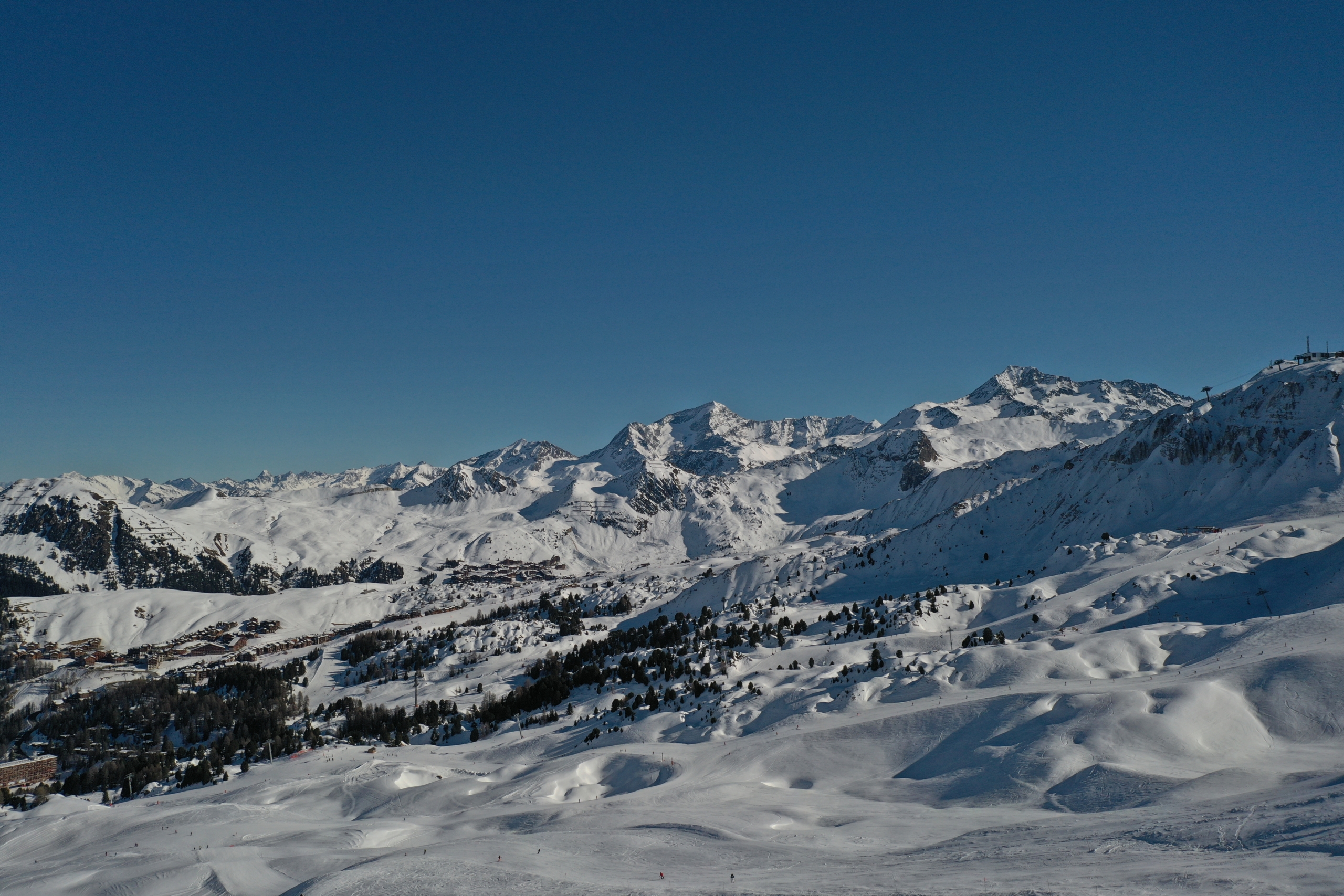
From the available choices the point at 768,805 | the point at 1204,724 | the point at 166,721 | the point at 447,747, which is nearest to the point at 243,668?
the point at 166,721

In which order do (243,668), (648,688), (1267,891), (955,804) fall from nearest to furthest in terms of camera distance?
(1267,891)
(955,804)
(648,688)
(243,668)

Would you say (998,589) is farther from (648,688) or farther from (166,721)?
(166,721)

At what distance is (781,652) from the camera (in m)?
136

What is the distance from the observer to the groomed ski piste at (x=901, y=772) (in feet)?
115

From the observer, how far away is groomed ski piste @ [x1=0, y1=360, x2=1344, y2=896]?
35.1 metres

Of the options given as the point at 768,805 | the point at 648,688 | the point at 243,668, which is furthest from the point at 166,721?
the point at 768,805

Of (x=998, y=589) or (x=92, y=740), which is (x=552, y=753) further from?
(x=92, y=740)

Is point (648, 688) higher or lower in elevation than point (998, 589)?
lower

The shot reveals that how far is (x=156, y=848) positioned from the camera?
194 ft

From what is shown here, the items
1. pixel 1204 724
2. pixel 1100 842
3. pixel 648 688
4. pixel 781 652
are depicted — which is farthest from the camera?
pixel 781 652

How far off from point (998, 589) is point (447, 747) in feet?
343

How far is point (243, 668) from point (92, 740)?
40728 millimetres

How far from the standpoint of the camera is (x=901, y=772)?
64812 millimetres

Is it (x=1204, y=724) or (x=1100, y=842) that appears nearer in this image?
(x=1100, y=842)
